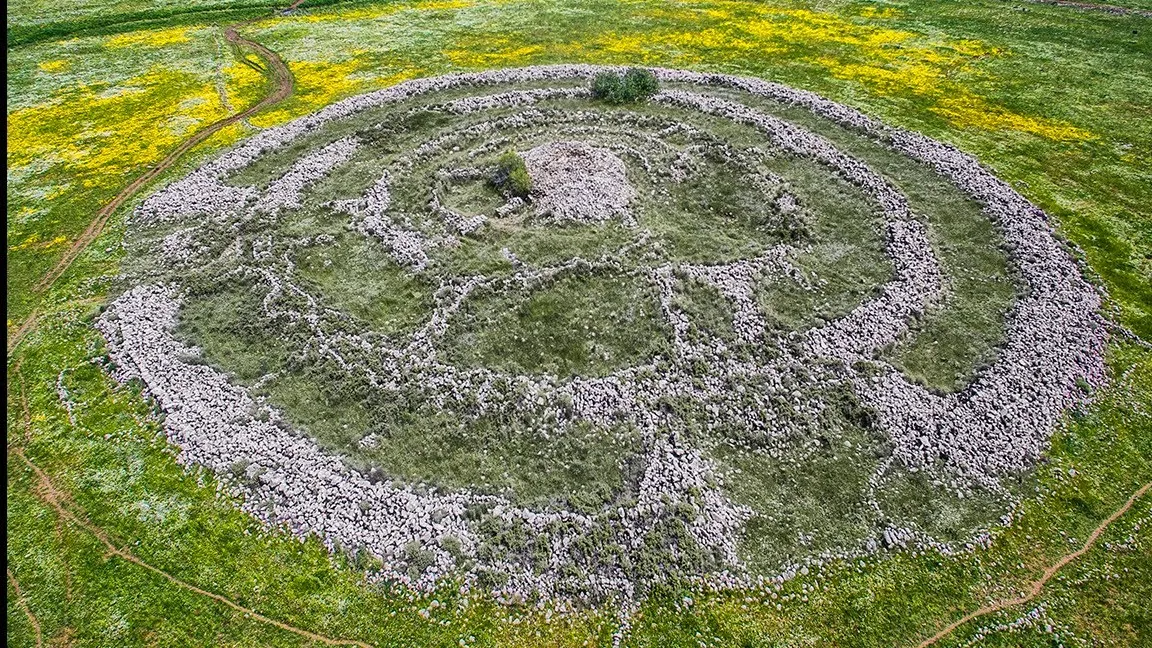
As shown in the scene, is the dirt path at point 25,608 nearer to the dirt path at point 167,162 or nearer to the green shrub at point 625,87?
the dirt path at point 167,162

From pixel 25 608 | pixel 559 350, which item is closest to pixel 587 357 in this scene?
pixel 559 350

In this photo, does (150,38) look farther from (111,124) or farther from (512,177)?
(512,177)

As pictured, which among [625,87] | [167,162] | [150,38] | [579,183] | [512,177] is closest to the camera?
[579,183]

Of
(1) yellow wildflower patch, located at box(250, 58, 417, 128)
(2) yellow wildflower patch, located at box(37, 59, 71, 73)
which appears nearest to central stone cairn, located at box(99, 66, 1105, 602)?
(1) yellow wildflower patch, located at box(250, 58, 417, 128)

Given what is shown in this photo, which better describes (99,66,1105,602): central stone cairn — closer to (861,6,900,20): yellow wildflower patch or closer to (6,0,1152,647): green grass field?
(6,0,1152,647): green grass field

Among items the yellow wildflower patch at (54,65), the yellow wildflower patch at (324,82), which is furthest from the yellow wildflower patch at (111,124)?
the yellow wildflower patch at (54,65)
